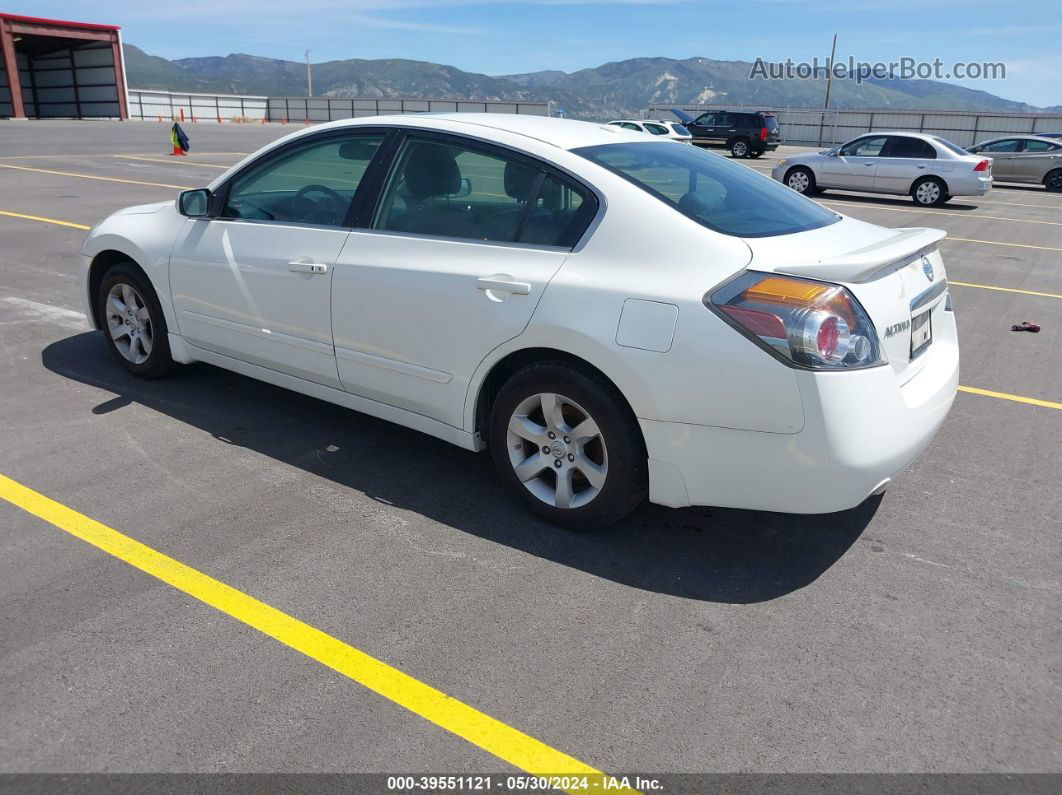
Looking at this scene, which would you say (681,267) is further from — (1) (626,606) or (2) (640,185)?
(1) (626,606)

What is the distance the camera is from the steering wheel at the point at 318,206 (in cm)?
428

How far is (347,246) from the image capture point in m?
4.12

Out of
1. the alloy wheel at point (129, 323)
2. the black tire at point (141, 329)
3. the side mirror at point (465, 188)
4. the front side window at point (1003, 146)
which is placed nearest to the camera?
the side mirror at point (465, 188)

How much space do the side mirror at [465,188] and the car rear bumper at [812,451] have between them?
145 cm

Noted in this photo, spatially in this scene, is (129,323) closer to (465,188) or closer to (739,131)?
(465,188)

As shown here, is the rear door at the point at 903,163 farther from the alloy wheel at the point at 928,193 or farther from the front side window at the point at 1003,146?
the front side window at the point at 1003,146

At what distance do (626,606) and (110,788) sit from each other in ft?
5.78

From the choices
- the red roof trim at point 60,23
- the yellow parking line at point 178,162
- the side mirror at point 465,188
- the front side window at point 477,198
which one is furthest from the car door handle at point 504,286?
the red roof trim at point 60,23

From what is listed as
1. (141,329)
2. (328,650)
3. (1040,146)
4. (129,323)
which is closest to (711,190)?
(328,650)

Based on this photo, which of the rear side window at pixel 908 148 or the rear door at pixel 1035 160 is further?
the rear door at pixel 1035 160

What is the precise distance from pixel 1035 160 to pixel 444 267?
85.4ft

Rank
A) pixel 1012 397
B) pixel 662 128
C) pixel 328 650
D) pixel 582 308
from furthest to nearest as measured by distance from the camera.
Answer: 1. pixel 662 128
2. pixel 1012 397
3. pixel 582 308
4. pixel 328 650

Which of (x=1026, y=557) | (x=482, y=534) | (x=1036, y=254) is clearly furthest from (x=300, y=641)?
(x=1036, y=254)

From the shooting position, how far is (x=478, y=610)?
10.3 feet
